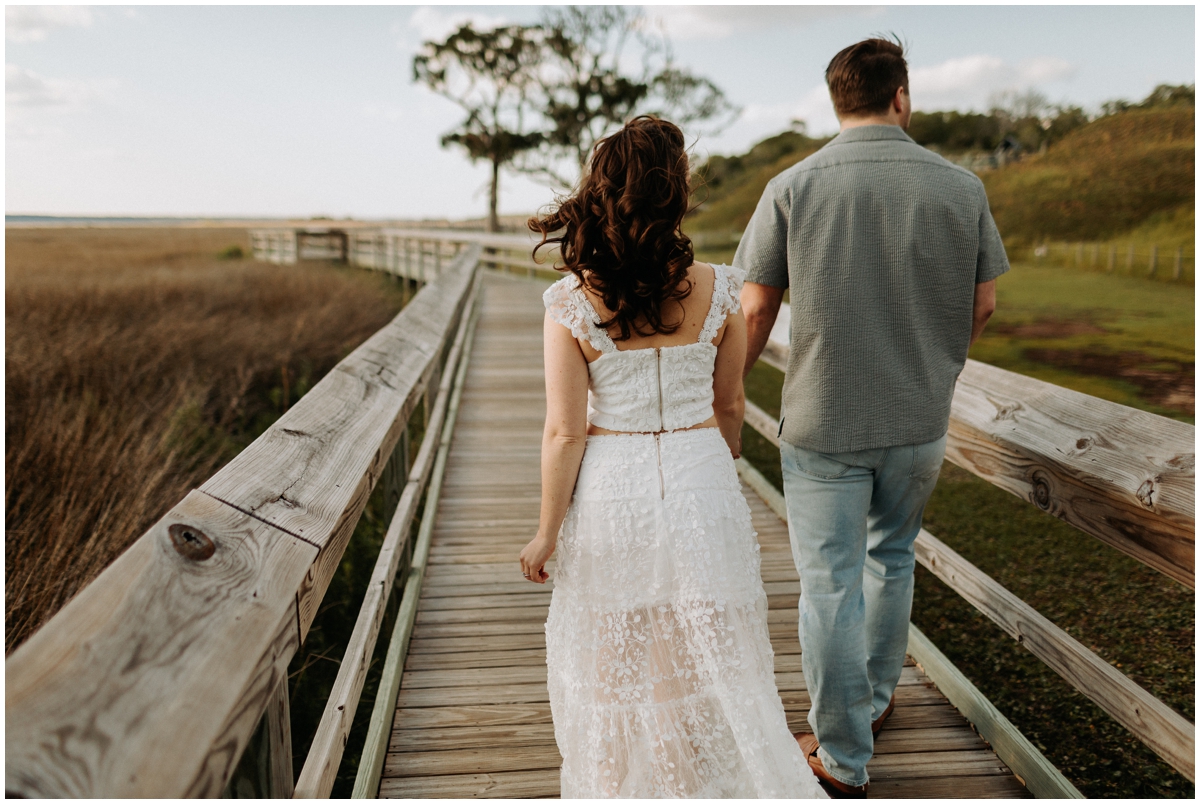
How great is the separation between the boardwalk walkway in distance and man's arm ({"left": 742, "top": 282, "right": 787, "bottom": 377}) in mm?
1213

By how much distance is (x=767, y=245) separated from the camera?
1936 millimetres

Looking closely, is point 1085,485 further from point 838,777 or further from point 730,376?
point 838,777

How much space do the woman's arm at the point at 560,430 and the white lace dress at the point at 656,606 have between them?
0.03 metres

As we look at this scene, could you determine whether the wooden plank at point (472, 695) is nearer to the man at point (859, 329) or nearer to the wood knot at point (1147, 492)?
the man at point (859, 329)

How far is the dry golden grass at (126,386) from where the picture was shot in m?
3.75

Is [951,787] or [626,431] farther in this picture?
[951,787]

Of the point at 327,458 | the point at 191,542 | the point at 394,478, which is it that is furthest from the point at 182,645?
the point at 394,478

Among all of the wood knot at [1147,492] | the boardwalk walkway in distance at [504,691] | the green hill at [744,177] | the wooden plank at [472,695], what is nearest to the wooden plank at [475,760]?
the boardwalk walkway in distance at [504,691]

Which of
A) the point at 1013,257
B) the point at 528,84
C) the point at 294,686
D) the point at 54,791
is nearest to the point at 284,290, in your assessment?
the point at 294,686

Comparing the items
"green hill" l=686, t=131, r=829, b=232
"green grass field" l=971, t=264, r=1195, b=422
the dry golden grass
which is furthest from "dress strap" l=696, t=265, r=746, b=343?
"green hill" l=686, t=131, r=829, b=232

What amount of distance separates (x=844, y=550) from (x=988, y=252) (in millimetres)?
812

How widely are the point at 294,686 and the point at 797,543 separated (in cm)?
254

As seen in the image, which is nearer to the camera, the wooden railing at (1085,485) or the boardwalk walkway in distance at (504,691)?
the wooden railing at (1085,485)

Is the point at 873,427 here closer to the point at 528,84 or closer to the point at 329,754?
the point at 329,754
